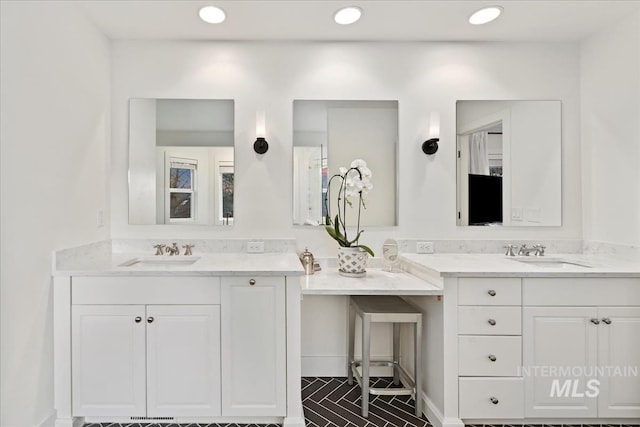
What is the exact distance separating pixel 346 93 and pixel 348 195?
769 millimetres

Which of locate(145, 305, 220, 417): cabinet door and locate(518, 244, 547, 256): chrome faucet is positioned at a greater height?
locate(518, 244, 547, 256): chrome faucet

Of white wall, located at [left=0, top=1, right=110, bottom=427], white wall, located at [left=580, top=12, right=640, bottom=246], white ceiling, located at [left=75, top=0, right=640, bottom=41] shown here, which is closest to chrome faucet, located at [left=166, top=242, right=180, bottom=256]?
white wall, located at [left=0, top=1, right=110, bottom=427]

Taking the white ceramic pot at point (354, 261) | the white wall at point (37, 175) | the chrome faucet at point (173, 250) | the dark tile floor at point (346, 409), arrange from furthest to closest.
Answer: the chrome faucet at point (173, 250)
the white ceramic pot at point (354, 261)
the dark tile floor at point (346, 409)
the white wall at point (37, 175)

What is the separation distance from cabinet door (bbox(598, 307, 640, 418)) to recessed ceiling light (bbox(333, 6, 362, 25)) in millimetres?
2115

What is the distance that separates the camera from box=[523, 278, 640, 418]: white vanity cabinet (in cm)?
185

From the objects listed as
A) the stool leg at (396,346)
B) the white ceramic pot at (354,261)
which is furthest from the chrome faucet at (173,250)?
the stool leg at (396,346)

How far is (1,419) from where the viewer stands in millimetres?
1579

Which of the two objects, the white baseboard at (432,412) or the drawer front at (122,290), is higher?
the drawer front at (122,290)

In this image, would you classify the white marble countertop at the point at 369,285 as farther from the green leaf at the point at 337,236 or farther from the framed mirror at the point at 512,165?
the framed mirror at the point at 512,165

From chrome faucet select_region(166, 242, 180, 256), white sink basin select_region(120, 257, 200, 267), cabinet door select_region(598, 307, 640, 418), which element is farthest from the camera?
chrome faucet select_region(166, 242, 180, 256)

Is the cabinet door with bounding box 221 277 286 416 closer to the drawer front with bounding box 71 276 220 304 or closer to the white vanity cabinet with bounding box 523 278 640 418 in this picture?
the drawer front with bounding box 71 276 220 304

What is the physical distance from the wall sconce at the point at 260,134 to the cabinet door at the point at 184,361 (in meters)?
1.11

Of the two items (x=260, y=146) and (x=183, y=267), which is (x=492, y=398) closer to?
(x=183, y=267)

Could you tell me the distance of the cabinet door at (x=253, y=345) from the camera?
6.16 feet
